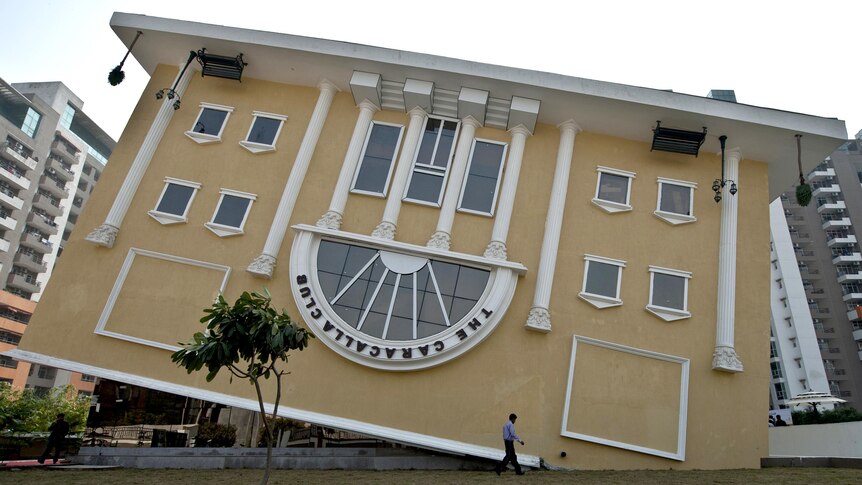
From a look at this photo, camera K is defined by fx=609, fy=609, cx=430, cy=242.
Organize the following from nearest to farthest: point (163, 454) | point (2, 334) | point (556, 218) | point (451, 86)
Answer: point (163, 454) → point (556, 218) → point (451, 86) → point (2, 334)

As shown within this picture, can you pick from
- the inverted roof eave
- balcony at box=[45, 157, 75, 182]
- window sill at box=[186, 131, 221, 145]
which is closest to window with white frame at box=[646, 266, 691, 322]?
the inverted roof eave

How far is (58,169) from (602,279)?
69.6 m

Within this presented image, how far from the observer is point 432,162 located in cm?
1991

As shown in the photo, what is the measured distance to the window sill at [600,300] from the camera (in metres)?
17.9

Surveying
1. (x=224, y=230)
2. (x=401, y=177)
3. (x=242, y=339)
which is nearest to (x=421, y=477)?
(x=242, y=339)

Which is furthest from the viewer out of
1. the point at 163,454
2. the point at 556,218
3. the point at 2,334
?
the point at 2,334

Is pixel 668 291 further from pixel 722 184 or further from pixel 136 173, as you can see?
pixel 136 173

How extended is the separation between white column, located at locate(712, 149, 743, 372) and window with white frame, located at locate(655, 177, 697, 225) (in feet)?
3.27

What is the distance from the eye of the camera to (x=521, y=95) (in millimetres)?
19812

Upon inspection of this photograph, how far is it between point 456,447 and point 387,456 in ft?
6.13

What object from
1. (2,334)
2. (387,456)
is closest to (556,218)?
(387,456)

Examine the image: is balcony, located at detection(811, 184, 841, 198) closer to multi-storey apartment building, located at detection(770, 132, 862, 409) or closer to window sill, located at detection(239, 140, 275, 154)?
multi-storey apartment building, located at detection(770, 132, 862, 409)

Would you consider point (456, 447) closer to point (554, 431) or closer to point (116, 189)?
point (554, 431)

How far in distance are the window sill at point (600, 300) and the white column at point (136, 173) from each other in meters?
14.4
